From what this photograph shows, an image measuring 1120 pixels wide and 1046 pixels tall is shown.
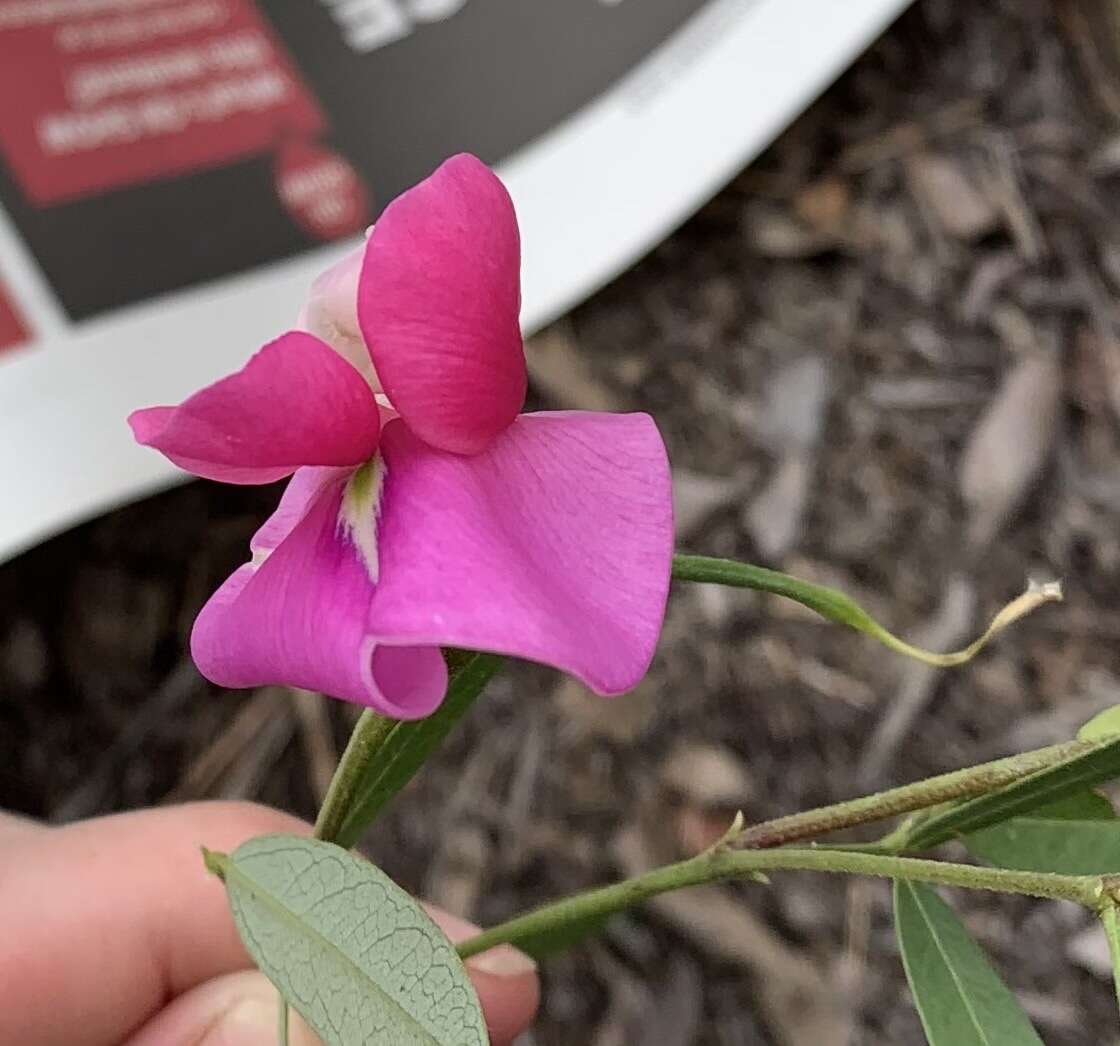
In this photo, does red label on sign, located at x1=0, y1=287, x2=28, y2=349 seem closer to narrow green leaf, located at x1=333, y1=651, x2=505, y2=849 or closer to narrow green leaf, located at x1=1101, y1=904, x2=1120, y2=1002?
narrow green leaf, located at x1=333, y1=651, x2=505, y2=849

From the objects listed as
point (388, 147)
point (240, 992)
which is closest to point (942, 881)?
point (240, 992)

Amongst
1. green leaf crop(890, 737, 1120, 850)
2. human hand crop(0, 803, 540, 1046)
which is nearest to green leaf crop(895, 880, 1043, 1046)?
green leaf crop(890, 737, 1120, 850)

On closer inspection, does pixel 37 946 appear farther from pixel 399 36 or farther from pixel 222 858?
pixel 399 36

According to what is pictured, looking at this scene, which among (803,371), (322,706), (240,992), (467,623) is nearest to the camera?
(467,623)

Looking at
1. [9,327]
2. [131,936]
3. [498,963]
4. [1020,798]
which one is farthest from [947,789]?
[9,327]

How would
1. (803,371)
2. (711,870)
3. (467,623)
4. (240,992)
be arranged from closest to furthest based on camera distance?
(467,623) < (711,870) < (240,992) < (803,371)

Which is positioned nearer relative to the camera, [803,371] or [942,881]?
[942,881]
